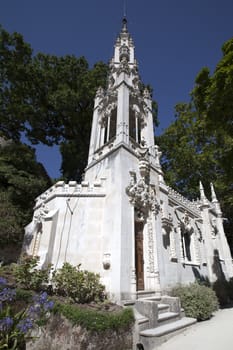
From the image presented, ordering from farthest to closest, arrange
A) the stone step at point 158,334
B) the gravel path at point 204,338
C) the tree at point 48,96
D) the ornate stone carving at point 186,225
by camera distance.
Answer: the tree at point 48,96
the ornate stone carving at point 186,225
the stone step at point 158,334
the gravel path at point 204,338

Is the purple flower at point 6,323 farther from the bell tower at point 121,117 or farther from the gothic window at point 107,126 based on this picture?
the gothic window at point 107,126

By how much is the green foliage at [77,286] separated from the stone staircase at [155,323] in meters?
1.52

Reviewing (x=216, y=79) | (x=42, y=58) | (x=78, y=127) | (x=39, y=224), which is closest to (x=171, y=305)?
(x=39, y=224)

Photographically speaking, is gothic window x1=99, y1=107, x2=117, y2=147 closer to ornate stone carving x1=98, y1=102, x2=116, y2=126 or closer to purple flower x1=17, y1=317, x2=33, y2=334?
ornate stone carving x1=98, y1=102, x2=116, y2=126

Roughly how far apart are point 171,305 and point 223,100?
8547 mm

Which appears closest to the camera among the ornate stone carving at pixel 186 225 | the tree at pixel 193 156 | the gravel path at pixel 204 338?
the gravel path at pixel 204 338

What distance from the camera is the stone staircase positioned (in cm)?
538

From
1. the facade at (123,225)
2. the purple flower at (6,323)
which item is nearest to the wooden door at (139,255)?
the facade at (123,225)

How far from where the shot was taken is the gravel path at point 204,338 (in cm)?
505

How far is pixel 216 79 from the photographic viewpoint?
742cm

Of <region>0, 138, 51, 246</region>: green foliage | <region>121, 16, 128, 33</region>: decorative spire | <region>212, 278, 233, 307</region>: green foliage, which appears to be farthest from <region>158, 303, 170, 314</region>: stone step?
<region>121, 16, 128, 33</region>: decorative spire

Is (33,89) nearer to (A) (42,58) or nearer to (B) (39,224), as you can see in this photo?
(A) (42,58)

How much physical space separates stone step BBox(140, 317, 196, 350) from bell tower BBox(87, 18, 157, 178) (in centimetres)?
794

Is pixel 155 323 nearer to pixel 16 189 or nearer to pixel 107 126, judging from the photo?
pixel 16 189
